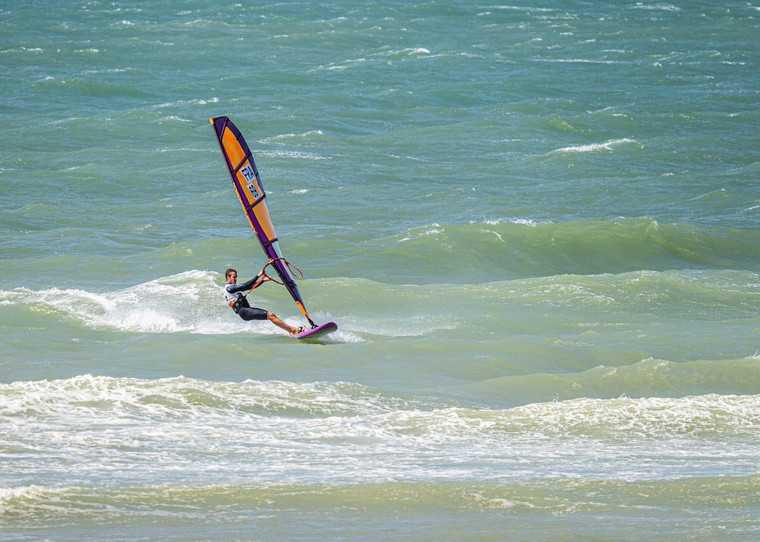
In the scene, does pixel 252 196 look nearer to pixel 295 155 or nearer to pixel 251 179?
pixel 251 179

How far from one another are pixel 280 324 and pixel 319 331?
56 cm

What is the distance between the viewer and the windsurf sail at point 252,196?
17.9 metres

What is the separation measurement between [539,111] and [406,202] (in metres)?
11.3

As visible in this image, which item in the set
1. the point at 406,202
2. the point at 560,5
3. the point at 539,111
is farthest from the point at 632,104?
the point at 560,5

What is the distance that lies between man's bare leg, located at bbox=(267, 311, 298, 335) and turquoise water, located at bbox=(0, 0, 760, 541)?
0.37 metres

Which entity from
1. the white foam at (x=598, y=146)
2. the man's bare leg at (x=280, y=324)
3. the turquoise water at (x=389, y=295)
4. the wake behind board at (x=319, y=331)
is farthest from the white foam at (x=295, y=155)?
the wake behind board at (x=319, y=331)

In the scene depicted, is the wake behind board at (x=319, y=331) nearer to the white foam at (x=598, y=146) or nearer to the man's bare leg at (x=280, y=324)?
the man's bare leg at (x=280, y=324)

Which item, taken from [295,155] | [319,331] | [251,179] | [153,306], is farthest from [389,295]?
[295,155]

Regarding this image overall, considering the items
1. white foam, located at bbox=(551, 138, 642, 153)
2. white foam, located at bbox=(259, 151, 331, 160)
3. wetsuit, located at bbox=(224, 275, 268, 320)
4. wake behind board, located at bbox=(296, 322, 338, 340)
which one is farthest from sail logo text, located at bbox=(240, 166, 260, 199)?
white foam, located at bbox=(551, 138, 642, 153)

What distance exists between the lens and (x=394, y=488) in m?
10.9

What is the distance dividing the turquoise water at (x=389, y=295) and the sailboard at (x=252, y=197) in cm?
75

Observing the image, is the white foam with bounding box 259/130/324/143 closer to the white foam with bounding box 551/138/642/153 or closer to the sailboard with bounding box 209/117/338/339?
the white foam with bounding box 551/138/642/153

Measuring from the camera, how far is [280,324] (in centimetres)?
1770

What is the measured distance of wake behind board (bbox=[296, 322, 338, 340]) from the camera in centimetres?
1750
